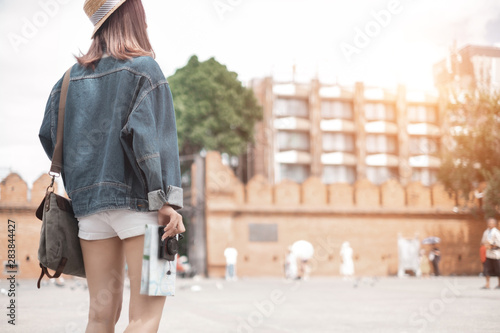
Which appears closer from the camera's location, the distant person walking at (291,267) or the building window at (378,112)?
the distant person walking at (291,267)

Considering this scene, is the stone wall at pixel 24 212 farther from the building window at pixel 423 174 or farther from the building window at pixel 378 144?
the building window at pixel 423 174

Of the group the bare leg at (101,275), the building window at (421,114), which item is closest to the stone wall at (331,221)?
the building window at (421,114)

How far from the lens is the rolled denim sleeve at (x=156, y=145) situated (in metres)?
2.23

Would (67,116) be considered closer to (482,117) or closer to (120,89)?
(120,89)

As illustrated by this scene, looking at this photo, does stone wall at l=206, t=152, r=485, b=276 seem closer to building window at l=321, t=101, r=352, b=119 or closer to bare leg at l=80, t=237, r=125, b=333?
building window at l=321, t=101, r=352, b=119

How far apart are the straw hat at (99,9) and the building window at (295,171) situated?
4624cm

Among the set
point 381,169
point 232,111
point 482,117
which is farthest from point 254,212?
point 381,169

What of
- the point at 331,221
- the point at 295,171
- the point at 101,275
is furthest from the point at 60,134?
the point at 295,171

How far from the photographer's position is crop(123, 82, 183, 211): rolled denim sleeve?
2230 mm

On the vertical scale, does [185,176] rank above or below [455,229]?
above

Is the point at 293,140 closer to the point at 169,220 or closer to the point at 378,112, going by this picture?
the point at 378,112

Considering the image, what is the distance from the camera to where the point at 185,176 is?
34.3m

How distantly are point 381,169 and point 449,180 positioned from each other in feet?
66.7

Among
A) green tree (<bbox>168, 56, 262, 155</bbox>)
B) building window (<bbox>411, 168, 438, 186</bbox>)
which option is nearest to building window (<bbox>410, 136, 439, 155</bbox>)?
building window (<bbox>411, 168, 438, 186</bbox>)
